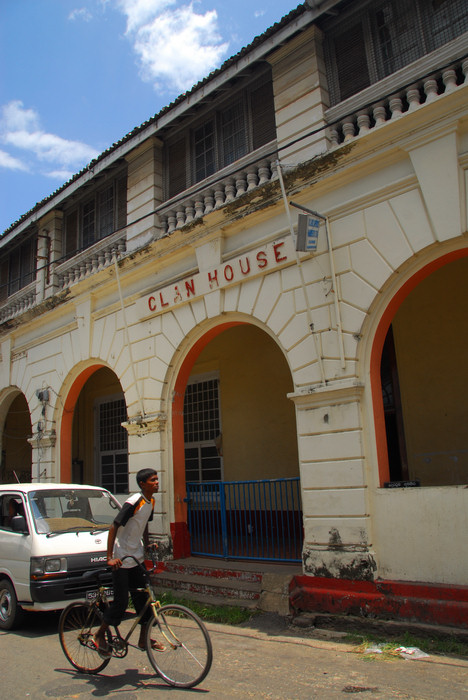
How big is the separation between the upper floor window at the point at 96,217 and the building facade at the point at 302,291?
5 centimetres

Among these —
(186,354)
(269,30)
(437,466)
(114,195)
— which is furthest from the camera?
(114,195)

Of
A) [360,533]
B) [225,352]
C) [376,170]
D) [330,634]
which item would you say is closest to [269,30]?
[376,170]

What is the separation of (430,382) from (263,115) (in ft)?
16.7

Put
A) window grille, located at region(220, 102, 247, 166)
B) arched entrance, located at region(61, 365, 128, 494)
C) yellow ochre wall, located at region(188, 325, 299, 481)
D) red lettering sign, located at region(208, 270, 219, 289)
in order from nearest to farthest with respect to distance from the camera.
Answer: red lettering sign, located at region(208, 270, 219, 289), window grille, located at region(220, 102, 247, 166), yellow ochre wall, located at region(188, 325, 299, 481), arched entrance, located at region(61, 365, 128, 494)

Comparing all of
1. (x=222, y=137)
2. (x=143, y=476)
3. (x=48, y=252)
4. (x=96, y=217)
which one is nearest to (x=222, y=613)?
(x=143, y=476)

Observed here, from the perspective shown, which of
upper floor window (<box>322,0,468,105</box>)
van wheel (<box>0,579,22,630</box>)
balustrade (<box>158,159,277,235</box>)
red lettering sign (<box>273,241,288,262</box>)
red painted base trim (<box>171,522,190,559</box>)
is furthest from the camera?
red painted base trim (<box>171,522,190,559</box>)

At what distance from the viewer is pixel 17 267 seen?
1520cm

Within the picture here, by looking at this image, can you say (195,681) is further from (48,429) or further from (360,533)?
(48,429)

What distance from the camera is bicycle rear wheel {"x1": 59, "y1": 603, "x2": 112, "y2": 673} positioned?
4844mm

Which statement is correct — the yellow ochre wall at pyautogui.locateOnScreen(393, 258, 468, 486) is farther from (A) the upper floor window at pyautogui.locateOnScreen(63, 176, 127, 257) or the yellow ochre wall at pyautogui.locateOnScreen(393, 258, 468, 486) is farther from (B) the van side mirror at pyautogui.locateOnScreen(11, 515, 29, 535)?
(A) the upper floor window at pyautogui.locateOnScreen(63, 176, 127, 257)

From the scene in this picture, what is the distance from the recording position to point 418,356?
346 inches

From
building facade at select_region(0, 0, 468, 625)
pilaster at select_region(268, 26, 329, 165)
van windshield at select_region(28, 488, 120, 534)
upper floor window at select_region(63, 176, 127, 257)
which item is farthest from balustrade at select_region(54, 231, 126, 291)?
van windshield at select_region(28, 488, 120, 534)

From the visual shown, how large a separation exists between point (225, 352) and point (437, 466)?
16.9ft

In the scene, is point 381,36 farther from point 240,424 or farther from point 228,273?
point 240,424
